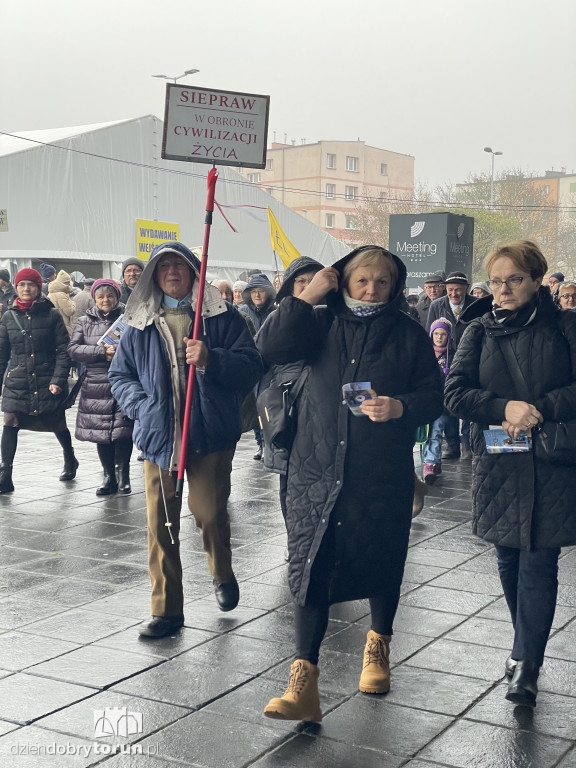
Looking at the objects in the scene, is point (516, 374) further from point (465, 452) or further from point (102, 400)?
point (465, 452)

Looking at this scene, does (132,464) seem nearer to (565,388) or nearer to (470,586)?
(470,586)

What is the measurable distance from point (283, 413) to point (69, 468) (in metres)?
6.00

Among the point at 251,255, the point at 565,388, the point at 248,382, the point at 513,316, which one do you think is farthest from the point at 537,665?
the point at 251,255

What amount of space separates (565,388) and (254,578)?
2.68 m

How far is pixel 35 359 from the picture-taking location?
9.52 m

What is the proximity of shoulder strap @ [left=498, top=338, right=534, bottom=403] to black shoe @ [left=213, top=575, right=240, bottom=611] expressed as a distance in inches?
79.7

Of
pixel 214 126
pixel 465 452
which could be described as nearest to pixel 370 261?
pixel 214 126

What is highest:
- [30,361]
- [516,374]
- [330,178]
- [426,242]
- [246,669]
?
[330,178]

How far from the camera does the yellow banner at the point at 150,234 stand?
30969 mm

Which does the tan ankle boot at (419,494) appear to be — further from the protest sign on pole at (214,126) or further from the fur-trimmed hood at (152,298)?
the fur-trimmed hood at (152,298)

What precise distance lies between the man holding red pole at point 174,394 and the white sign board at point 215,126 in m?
0.96

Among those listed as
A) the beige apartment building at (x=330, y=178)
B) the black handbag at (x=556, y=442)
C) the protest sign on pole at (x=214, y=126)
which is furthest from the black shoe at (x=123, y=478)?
the beige apartment building at (x=330, y=178)

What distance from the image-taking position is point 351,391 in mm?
4309

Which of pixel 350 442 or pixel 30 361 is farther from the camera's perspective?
pixel 30 361
